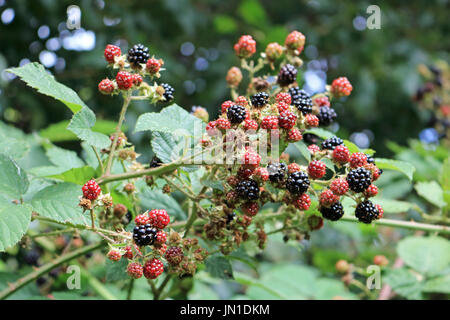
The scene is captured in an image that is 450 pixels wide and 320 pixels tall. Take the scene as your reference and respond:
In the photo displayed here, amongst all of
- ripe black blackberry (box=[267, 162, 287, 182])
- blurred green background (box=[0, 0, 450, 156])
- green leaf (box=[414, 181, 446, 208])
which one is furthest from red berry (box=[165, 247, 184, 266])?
blurred green background (box=[0, 0, 450, 156])

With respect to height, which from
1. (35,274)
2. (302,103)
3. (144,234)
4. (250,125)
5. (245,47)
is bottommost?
(35,274)

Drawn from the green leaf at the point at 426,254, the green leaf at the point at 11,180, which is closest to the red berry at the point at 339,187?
the green leaf at the point at 11,180

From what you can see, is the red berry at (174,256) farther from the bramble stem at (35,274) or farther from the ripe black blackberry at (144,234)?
the bramble stem at (35,274)

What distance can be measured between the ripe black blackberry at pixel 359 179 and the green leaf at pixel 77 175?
902 millimetres

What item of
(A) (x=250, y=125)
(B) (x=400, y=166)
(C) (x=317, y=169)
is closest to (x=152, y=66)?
(A) (x=250, y=125)

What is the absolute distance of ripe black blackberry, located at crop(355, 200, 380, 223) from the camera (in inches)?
52.8

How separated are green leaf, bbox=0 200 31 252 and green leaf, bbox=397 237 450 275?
188 cm

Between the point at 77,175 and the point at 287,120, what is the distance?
0.79m

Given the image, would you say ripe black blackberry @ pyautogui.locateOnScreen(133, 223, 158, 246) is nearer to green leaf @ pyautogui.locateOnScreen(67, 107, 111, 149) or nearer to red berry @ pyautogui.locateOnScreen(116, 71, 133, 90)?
green leaf @ pyautogui.locateOnScreen(67, 107, 111, 149)

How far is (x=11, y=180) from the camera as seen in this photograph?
4.74 feet

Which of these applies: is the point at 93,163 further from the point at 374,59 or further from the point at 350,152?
the point at 374,59

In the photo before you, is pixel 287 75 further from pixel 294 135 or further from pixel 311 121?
pixel 294 135

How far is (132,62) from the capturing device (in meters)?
1.48
